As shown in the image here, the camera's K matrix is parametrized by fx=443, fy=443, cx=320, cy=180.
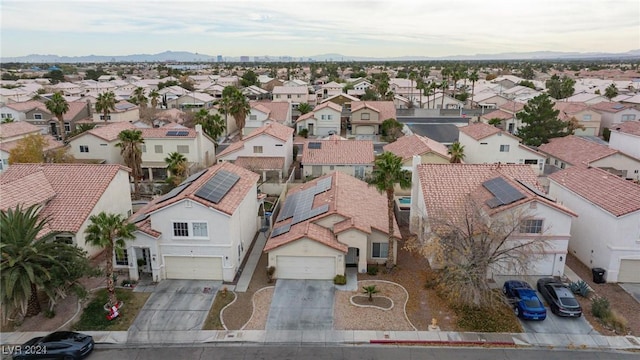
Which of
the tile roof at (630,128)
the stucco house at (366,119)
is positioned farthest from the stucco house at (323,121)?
the tile roof at (630,128)

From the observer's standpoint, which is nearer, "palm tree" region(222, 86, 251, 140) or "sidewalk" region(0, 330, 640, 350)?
"sidewalk" region(0, 330, 640, 350)

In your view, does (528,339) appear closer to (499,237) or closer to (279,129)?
(499,237)

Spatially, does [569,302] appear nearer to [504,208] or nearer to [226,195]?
[504,208]

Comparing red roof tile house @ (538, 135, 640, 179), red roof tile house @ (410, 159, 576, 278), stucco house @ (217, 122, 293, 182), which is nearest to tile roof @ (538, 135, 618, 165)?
red roof tile house @ (538, 135, 640, 179)

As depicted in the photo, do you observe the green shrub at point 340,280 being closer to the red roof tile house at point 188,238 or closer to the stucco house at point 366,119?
the red roof tile house at point 188,238

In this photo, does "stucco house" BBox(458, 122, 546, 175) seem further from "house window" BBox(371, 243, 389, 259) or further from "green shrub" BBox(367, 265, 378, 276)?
"green shrub" BBox(367, 265, 378, 276)

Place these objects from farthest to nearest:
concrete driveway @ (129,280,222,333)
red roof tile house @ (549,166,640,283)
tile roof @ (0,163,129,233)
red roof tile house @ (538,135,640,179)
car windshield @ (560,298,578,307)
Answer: red roof tile house @ (538,135,640,179)
tile roof @ (0,163,129,233)
red roof tile house @ (549,166,640,283)
car windshield @ (560,298,578,307)
concrete driveway @ (129,280,222,333)

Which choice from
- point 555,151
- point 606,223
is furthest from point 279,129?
point 606,223

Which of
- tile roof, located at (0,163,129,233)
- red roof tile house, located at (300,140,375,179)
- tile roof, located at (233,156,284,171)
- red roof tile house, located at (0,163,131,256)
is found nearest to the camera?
red roof tile house, located at (0,163,131,256)

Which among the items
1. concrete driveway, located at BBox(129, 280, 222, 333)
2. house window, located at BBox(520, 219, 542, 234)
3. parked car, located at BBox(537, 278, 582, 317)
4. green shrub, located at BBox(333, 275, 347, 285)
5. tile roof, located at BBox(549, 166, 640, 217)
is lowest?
concrete driveway, located at BBox(129, 280, 222, 333)
